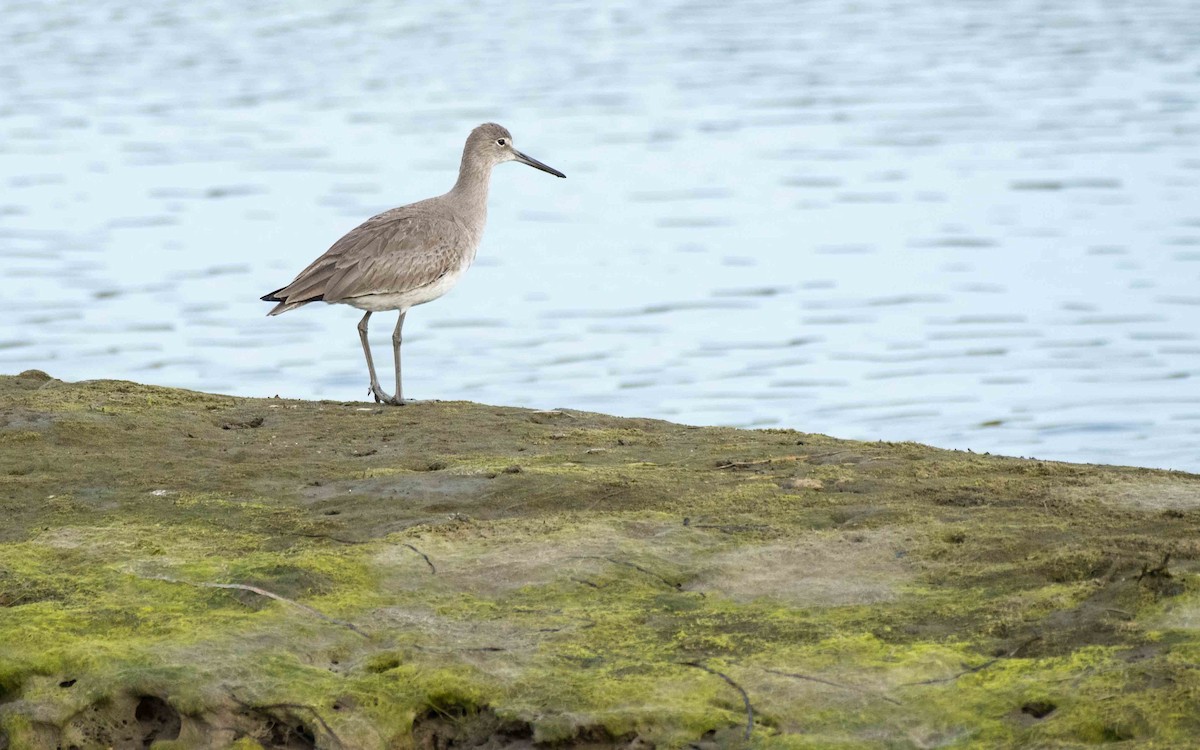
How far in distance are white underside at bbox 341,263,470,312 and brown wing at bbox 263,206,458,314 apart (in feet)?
0.16

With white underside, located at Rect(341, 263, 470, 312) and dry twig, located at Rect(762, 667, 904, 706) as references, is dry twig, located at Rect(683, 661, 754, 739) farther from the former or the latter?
white underside, located at Rect(341, 263, 470, 312)

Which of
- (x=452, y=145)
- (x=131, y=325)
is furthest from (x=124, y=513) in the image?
(x=452, y=145)

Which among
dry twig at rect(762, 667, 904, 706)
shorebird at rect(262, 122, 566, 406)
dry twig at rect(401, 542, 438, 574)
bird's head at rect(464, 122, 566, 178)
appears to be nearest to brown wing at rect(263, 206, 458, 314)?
shorebird at rect(262, 122, 566, 406)

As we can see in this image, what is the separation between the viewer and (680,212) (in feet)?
63.7

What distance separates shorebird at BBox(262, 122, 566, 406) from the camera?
9930mm

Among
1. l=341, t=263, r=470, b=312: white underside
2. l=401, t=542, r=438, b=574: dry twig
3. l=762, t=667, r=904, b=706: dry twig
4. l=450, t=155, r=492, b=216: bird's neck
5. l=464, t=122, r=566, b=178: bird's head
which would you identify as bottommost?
l=341, t=263, r=470, b=312: white underside

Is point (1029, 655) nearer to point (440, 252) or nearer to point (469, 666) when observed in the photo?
point (469, 666)

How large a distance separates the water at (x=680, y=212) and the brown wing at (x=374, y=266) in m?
3.05

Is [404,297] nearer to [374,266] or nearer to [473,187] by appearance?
[374,266]

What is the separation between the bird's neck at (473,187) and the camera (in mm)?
11094

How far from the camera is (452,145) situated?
22625mm

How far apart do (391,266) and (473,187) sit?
1.43 metres

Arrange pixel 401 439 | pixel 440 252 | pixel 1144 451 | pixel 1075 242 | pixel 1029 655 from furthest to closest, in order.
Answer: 1. pixel 1075 242
2. pixel 1144 451
3. pixel 440 252
4. pixel 401 439
5. pixel 1029 655

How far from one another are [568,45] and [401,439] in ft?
78.2
